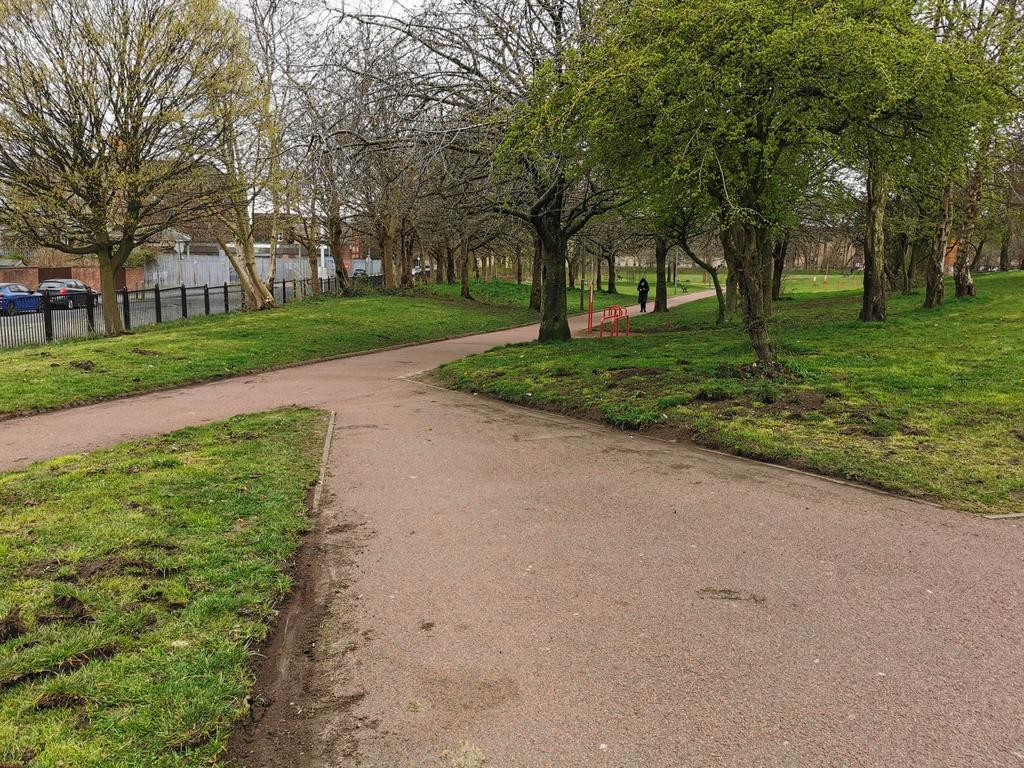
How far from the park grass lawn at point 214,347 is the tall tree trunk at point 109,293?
600mm

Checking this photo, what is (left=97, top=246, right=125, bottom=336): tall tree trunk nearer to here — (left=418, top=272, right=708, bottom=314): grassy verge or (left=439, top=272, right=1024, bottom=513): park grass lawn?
(left=439, top=272, right=1024, bottom=513): park grass lawn

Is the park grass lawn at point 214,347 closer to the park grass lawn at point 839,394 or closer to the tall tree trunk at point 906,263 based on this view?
the park grass lawn at point 839,394

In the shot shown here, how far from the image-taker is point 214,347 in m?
16.7

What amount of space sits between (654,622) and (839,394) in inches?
251

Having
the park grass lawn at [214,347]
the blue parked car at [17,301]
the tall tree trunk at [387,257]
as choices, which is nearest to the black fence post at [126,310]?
the park grass lawn at [214,347]

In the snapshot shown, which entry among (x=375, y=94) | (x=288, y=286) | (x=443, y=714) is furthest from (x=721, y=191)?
(x=288, y=286)

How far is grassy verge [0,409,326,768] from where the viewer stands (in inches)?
117

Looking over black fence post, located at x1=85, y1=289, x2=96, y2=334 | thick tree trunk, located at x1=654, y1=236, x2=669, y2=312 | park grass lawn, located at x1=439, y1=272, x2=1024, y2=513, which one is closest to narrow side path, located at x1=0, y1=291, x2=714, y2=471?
park grass lawn, located at x1=439, y1=272, x2=1024, y2=513

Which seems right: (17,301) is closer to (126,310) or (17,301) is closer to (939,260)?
(126,310)

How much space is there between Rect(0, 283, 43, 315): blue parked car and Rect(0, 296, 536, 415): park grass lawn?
3.14 meters

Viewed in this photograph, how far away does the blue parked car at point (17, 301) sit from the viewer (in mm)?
20312

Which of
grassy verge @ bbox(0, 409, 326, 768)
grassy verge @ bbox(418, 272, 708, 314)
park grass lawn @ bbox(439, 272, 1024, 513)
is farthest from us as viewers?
grassy verge @ bbox(418, 272, 708, 314)

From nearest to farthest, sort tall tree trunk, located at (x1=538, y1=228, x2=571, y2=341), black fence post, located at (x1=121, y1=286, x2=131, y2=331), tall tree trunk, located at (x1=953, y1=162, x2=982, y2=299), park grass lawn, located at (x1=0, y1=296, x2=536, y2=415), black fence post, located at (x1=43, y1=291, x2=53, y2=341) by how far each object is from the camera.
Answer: park grass lawn, located at (x1=0, y1=296, x2=536, y2=415) < tall tree trunk, located at (x1=538, y1=228, x2=571, y2=341) < tall tree trunk, located at (x1=953, y1=162, x2=982, y2=299) < black fence post, located at (x1=43, y1=291, x2=53, y2=341) < black fence post, located at (x1=121, y1=286, x2=131, y2=331)

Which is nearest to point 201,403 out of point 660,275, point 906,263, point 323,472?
point 323,472
